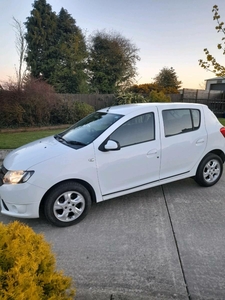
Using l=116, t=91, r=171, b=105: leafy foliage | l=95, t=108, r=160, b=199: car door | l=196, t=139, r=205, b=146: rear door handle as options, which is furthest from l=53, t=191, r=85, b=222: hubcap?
l=116, t=91, r=171, b=105: leafy foliage

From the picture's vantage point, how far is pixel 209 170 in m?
4.12

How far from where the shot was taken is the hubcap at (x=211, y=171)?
13.4 ft

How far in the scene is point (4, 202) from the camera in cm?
290

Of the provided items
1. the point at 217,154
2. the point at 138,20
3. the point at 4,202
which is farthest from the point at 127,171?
the point at 138,20

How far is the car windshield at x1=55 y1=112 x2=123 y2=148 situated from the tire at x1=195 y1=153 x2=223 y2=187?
192cm

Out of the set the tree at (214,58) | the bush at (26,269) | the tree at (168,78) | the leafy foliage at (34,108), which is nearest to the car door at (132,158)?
the bush at (26,269)

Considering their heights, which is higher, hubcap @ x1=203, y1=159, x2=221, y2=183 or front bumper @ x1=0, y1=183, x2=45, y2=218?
front bumper @ x1=0, y1=183, x2=45, y2=218

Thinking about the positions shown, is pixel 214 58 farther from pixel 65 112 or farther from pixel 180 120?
pixel 65 112

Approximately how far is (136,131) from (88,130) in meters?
0.81

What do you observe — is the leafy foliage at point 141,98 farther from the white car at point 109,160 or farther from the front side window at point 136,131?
the front side window at point 136,131

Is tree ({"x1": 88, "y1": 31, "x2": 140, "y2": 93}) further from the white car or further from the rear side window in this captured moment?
the white car

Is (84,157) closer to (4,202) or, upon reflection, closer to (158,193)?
(4,202)

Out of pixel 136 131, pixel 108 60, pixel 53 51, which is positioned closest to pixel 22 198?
pixel 136 131

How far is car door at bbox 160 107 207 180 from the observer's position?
356 centimetres
